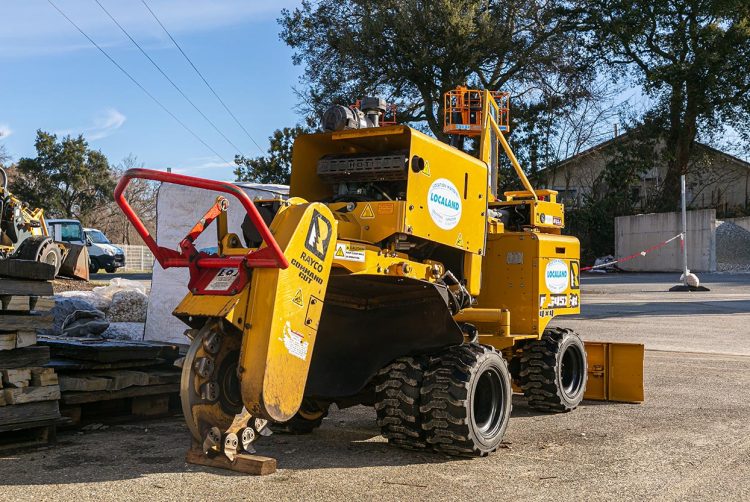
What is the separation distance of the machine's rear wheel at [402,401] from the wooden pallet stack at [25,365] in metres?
2.62

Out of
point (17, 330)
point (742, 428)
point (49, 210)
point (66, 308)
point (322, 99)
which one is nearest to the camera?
point (17, 330)

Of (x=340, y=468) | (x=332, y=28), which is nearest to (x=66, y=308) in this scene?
(x=340, y=468)

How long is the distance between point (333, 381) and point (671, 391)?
4732mm

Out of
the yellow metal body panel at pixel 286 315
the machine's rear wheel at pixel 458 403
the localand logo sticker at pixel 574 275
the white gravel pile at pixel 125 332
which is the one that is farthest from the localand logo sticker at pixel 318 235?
the white gravel pile at pixel 125 332

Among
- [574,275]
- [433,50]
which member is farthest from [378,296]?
[433,50]

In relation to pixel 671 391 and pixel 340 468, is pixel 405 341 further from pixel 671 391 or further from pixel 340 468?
pixel 671 391

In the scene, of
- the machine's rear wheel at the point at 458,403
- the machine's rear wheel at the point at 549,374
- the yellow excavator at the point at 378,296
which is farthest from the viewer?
the machine's rear wheel at the point at 549,374

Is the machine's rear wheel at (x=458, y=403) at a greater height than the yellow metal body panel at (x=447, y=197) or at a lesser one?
lesser

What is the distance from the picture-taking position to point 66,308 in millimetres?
11422

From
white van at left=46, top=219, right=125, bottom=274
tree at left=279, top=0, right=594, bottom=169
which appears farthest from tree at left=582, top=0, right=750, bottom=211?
white van at left=46, top=219, right=125, bottom=274

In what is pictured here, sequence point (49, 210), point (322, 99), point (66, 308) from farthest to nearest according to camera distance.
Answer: point (49, 210), point (322, 99), point (66, 308)

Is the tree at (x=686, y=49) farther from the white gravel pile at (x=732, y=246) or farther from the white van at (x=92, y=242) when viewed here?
the white van at (x=92, y=242)

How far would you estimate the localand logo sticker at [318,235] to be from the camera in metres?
5.15

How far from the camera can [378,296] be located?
21.5 ft
